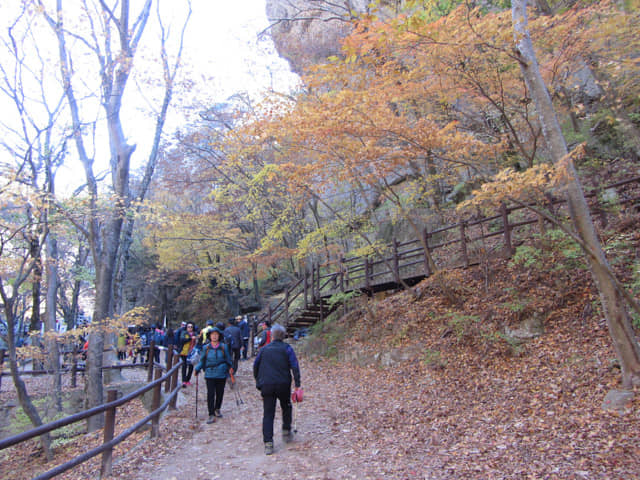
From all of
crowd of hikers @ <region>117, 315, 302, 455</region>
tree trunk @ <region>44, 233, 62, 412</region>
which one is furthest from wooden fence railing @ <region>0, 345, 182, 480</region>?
tree trunk @ <region>44, 233, 62, 412</region>

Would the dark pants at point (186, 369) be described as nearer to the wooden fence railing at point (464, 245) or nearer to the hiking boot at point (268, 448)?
the hiking boot at point (268, 448)

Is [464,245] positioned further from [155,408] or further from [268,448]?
[155,408]

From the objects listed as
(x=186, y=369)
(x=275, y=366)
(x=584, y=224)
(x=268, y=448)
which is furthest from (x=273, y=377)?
(x=186, y=369)

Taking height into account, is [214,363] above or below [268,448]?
above

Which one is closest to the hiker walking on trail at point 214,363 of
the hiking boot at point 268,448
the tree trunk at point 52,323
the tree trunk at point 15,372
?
the hiking boot at point 268,448

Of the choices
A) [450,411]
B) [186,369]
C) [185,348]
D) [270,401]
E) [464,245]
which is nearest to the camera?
[270,401]

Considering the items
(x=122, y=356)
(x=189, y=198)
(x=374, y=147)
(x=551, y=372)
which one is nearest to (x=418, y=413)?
(x=551, y=372)

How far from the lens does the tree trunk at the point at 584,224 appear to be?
5.46m

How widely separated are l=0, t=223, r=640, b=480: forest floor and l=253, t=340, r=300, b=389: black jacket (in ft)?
3.04

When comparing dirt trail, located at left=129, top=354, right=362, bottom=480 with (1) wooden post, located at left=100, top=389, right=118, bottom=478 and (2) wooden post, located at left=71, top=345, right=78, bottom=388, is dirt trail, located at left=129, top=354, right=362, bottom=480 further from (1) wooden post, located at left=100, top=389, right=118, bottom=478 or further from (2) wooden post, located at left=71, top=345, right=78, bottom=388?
(2) wooden post, located at left=71, top=345, right=78, bottom=388

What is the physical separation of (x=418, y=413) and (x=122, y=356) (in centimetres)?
1913

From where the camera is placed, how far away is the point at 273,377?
17.1 feet

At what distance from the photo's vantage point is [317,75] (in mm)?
8883

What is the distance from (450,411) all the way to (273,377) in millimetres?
3030
